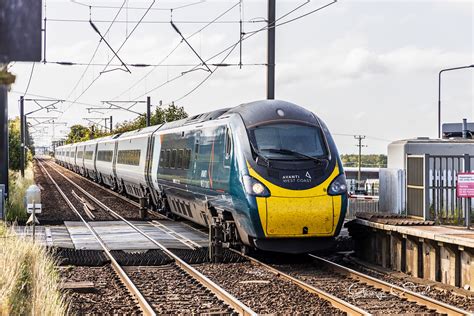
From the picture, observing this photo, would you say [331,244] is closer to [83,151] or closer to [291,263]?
[291,263]

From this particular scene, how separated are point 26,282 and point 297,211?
5.25 metres

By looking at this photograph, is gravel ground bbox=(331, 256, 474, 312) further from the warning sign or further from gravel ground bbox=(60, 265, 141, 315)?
gravel ground bbox=(60, 265, 141, 315)

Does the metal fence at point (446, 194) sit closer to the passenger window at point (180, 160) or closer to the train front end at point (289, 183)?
the train front end at point (289, 183)

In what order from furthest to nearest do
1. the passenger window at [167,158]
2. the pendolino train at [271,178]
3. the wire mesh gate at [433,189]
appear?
the passenger window at [167,158], the wire mesh gate at [433,189], the pendolino train at [271,178]

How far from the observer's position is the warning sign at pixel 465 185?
13.8 m

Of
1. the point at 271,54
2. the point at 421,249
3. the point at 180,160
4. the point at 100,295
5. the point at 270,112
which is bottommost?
the point at 100,295

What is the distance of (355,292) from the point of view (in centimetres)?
1123

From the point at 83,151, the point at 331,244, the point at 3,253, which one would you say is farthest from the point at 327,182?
the point at 83,151

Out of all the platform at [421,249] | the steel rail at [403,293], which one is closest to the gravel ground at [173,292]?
the steel rail at [403,293]

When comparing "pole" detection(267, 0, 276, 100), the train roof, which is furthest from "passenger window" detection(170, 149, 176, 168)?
the train roof

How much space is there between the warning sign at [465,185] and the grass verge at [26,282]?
7.62 m

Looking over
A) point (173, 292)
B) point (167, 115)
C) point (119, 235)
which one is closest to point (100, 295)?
point (173, 292)

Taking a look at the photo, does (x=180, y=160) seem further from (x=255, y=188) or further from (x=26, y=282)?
(x=26, y=282)

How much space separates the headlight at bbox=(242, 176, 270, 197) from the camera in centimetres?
1343
